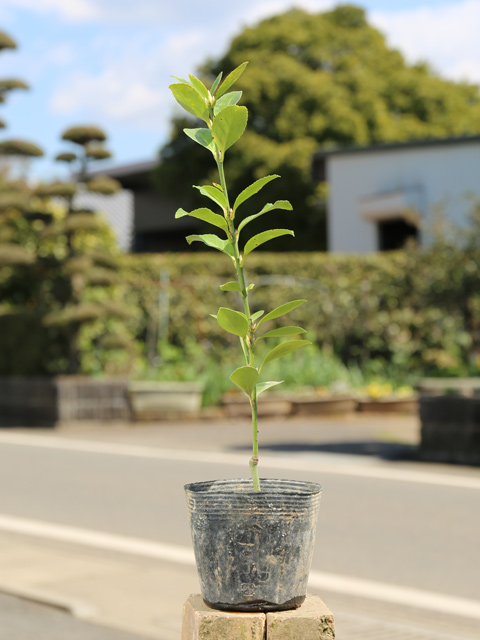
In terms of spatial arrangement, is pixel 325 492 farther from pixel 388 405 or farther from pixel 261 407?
pixel 388 405

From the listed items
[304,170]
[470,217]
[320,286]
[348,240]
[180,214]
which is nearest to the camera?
[180,214]

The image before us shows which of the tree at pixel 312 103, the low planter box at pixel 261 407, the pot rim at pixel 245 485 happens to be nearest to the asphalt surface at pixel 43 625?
the pot rim at pixel 245 485

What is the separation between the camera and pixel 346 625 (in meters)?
5.57

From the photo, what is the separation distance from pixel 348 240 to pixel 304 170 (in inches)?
247

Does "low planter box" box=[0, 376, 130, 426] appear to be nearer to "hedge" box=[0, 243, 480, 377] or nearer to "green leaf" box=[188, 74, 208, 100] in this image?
"hedge" box=[0, 243, 480, 377]

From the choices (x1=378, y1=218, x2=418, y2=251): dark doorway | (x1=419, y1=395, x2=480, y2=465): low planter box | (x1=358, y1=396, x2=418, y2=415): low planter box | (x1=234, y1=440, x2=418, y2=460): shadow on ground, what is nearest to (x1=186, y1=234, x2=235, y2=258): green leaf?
(x1=419, y1=395, x2=480, y2=465): low planter box

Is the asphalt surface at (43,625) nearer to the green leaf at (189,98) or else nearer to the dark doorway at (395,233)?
the green leaf at (189,98)

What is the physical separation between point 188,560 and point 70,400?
939 centimetres

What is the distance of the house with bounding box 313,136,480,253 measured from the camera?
87.2 feet

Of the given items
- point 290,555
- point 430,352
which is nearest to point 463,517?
point 290,555

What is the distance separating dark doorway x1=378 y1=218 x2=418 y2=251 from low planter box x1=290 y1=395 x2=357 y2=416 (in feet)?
41.6

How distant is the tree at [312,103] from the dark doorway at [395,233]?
5857 millimetres

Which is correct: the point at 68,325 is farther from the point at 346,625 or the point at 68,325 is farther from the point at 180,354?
the point at 346,625

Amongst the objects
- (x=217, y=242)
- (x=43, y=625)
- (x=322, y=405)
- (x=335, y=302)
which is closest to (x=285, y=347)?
(x=217, y=242)
